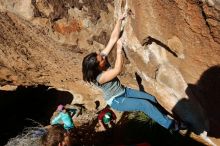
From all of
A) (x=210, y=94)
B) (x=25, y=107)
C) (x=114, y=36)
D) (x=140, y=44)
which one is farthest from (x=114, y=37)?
(x=25, y=107)

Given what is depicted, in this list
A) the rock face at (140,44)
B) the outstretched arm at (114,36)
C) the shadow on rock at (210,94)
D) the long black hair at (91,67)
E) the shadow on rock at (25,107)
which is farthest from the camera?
the shadow on rock at (25,107)

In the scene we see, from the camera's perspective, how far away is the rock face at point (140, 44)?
3.92 meters

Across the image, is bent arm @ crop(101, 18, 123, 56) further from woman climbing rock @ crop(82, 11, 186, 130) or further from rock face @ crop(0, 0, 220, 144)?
rock face @ crop(0, 0, 220, 144)

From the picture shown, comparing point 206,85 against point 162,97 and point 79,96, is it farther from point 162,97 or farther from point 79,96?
point 79,96

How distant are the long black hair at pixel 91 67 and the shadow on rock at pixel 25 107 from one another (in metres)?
4.38

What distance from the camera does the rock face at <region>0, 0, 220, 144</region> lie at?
12.9ft

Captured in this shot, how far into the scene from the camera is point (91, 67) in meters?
4.36

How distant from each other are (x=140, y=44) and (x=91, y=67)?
831mm

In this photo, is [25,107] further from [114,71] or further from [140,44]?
[114,71]

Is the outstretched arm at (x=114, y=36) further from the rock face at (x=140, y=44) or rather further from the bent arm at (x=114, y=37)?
the rock face at (x=140, y=44)

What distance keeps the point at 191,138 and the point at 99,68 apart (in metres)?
2.18

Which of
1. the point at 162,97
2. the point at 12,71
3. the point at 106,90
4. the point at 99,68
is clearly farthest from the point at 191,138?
the point at 12,71

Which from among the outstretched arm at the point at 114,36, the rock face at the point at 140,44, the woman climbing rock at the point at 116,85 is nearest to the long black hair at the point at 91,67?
the woman climbing rock at the point at 116,85

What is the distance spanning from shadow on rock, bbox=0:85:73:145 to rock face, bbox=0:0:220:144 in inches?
92.4
